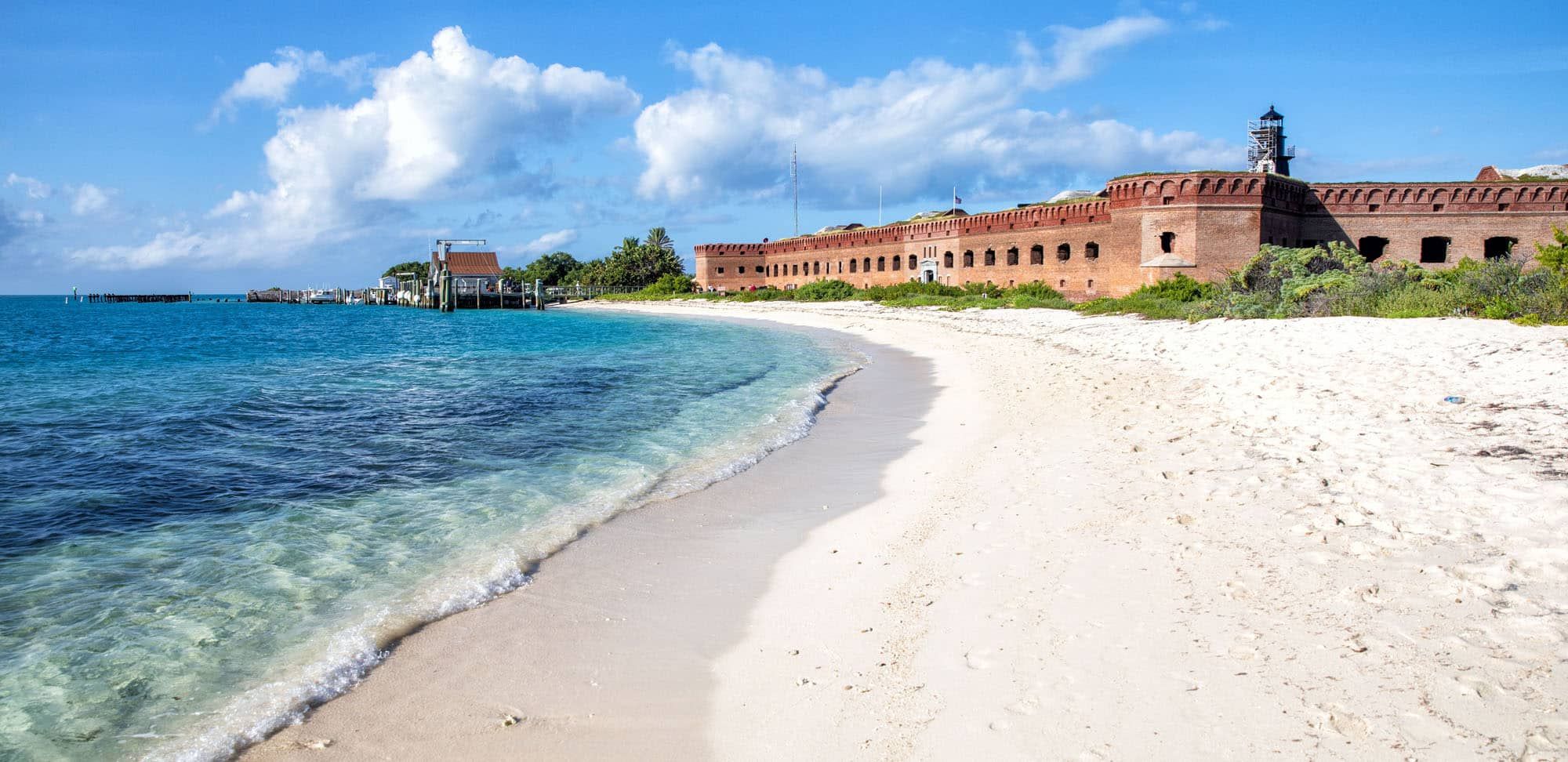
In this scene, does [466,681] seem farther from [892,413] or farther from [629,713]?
[892,413]

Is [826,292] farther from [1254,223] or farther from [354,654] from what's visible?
[354,654]

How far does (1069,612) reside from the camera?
13.6 feet

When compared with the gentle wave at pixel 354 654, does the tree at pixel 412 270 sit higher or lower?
higher

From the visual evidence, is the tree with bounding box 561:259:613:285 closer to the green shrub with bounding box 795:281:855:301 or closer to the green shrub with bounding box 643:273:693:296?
the green shrub with bounding box 643:273:693:296

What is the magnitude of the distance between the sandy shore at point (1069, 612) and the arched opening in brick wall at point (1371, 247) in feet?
93.8

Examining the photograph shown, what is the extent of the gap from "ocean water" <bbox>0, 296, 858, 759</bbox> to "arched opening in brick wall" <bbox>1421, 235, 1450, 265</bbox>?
27635 millimetres

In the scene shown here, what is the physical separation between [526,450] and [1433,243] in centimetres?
3669

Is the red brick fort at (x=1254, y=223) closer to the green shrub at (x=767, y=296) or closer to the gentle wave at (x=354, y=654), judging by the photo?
the green shrub at (x=767, y=296)

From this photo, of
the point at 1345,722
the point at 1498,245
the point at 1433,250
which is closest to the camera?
the point at 1345,722

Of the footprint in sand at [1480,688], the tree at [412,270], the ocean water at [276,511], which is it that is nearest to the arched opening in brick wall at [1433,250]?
the ocean water at [276,511]

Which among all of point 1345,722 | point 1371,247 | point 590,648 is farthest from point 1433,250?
point 590,648

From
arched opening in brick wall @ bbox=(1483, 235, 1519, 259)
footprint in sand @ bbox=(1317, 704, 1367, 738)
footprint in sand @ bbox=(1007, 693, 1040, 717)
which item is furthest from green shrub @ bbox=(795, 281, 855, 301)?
footprint in sand @ bbox=(1317, 704, 1367, 738)

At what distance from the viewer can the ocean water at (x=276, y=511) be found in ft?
12.8

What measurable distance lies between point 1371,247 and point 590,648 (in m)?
37.9
